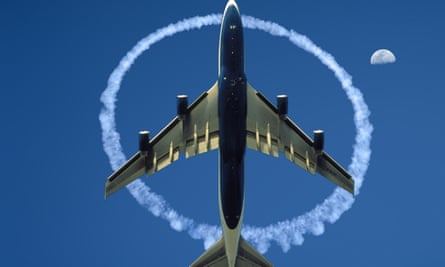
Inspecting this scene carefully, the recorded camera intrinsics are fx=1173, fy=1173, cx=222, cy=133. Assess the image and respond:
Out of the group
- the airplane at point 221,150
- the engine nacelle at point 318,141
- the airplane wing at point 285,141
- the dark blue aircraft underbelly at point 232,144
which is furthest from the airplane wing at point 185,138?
the engine nacelle at point 318,141

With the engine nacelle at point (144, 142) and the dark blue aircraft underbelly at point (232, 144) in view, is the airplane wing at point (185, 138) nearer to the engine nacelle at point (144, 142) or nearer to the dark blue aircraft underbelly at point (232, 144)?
the engine nacelle at point (144, 142)

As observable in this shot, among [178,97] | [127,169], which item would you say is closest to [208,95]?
[178,97]

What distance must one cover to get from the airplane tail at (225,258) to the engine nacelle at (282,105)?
815 cm

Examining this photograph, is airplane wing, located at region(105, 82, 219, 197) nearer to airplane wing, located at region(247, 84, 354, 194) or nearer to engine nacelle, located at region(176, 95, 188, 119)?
engine nacelle, located at region(176, 95, 188, 119)

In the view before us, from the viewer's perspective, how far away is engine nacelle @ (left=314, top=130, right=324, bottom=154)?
69875mm

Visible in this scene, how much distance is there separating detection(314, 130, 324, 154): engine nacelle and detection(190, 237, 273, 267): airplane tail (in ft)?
23.8

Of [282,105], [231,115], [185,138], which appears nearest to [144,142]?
[185,138]

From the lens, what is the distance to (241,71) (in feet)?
220

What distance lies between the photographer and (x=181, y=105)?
69.6 meters

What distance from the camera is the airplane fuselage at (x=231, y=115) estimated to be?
66500mm

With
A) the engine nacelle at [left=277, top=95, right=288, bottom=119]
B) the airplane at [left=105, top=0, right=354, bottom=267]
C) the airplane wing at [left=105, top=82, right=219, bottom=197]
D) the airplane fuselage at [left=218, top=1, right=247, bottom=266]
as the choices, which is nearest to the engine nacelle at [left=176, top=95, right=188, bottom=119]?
the airplane at [left=105, top=0, right=354, bottom=267]

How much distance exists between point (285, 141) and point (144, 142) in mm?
8714

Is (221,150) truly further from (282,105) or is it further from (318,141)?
(318,141)

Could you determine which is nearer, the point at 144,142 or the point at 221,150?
the point at 221,150
